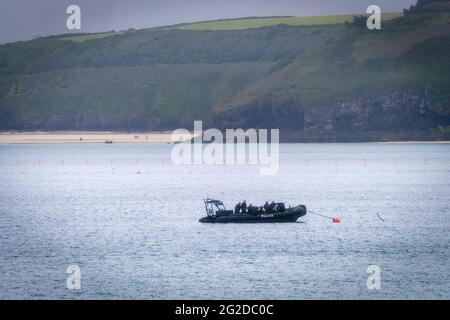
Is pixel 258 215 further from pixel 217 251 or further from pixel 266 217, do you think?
pixel 217 251

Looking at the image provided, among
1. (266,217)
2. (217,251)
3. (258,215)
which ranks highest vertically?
(258,215)

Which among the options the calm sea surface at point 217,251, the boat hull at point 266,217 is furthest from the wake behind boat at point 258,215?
the calm sea surface at point 217,251

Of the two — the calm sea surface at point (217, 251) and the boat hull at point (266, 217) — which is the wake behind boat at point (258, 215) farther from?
the calm sea surface at point (217, 251)

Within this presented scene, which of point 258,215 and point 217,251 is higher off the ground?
point 258,215

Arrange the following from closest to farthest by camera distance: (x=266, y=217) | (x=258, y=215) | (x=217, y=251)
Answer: (x=217, y=251) < (x=266, y=217) < (x=258, y=215)

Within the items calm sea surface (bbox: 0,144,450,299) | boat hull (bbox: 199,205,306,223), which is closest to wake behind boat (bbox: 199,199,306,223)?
boat hull (bbox: 199,205,306,223)

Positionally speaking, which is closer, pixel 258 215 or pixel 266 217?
pixel 266 217

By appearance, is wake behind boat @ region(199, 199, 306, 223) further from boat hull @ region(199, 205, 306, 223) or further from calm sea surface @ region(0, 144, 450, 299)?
calm sea surface @ region(0, 144, 450, 299)

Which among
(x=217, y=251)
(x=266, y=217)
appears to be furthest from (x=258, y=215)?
(x=217, y=251)

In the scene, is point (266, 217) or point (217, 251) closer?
point (217, 251)

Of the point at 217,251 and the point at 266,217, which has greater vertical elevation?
the point at 266,217

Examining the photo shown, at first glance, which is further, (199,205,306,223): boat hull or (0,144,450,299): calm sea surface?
(199,205,306,223): boat hull

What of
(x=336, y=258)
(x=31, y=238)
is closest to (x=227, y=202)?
(x=31, y=238)

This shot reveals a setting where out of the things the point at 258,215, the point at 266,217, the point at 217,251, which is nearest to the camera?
the point at 217,251
